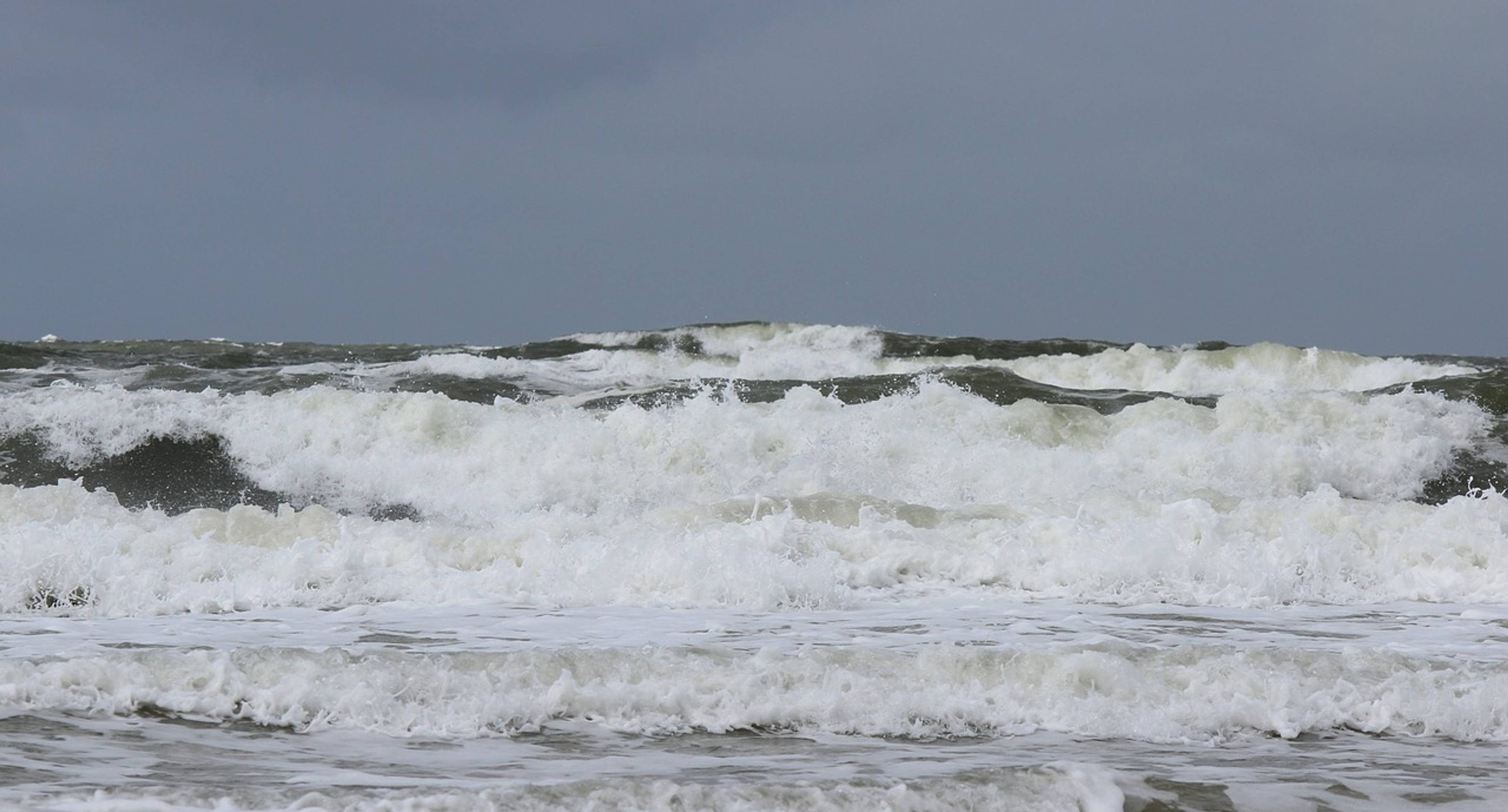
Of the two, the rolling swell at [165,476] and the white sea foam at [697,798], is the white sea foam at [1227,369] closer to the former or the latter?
the rolling swell at [165,476]

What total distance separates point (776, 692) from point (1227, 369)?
23.8m

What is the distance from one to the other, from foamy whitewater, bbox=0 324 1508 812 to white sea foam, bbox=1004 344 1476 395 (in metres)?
7.39

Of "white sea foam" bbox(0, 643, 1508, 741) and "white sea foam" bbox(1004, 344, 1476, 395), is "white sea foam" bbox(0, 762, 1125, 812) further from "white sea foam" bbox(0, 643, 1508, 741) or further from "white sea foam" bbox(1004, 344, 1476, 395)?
"white sea foam" bbox(1004, 344, 1476, 395)

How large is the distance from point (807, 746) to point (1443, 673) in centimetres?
364

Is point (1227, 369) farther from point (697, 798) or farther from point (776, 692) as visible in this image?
point (697, 798)

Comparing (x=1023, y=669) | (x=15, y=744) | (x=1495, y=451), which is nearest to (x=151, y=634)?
(x=15, y=744)

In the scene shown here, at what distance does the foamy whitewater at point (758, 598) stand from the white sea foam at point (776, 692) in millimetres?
23

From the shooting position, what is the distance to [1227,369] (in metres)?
28.1

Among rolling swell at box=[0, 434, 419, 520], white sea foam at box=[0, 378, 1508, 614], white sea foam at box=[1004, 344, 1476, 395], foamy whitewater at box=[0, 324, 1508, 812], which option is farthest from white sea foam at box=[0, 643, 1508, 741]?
white sea foam at box=[1004, 344, 1476, 395]

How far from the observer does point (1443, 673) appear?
7148mm

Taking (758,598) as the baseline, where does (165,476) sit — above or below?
above

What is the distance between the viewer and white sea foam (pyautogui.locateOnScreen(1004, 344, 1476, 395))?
89.1ft

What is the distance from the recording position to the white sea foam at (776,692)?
6.25 meters

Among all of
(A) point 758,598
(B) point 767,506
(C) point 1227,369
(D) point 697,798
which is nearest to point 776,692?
(D) point 697,798
